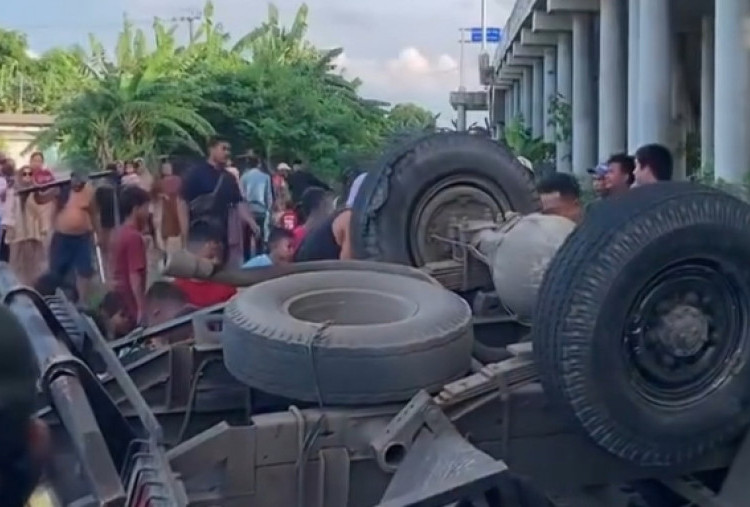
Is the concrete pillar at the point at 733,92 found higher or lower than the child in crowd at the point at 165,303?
higher

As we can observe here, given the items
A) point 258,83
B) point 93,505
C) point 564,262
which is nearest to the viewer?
point 93,505

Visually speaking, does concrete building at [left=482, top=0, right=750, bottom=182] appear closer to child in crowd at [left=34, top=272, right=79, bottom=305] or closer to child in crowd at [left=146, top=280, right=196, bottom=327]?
child in crowd at [left=34, top=272, right=79, bottom=305]

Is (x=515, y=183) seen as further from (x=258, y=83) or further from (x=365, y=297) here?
(x=258, y=83)

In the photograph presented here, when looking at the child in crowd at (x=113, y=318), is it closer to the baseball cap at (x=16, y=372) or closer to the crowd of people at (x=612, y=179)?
the crowd of people at (x=612, y=179)

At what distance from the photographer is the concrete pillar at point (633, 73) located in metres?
18.5

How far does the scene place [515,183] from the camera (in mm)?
5926

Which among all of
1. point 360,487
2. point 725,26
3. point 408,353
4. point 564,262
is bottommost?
point 360,487

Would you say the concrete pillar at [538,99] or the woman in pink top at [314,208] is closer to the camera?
the woman in pink top at [314,208]

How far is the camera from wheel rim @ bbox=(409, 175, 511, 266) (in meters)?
5.79

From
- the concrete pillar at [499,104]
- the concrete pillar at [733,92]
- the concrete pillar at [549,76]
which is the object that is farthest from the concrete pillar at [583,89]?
the concrete pillar at [499,104]

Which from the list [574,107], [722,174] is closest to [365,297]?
[722,174]

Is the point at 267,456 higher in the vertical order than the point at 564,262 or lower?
lower

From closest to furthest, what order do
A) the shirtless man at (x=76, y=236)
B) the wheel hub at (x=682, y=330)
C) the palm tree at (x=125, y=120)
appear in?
the wheel hub at (x=682, y=330), the shirtless man at (x=76, y=236), the palm tree at (x=125, y=120)

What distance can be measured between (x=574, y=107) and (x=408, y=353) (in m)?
23.1
